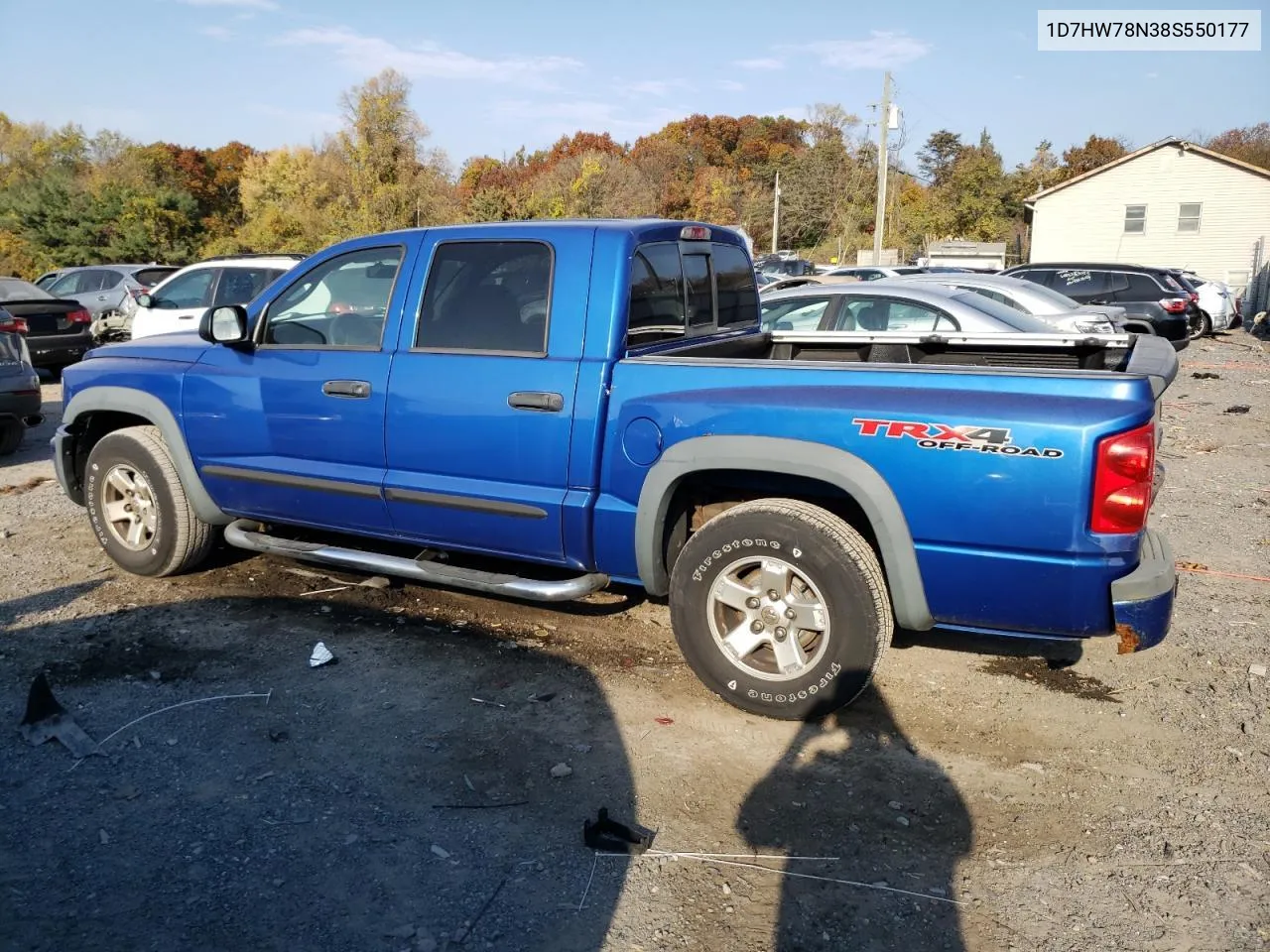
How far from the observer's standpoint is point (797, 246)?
6462 centimetres

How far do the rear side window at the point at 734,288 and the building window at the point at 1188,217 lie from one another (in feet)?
111

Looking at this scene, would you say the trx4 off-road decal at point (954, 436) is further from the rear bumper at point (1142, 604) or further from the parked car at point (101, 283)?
the parked car at point (101, 283)

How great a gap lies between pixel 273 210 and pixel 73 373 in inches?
1739

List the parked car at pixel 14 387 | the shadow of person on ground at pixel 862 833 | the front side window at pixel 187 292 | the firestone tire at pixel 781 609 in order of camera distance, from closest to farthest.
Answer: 1. the shadow of person on ground at pixel 862 833
2. the firestone tire at pixel 781 609
3. the parked car at pixel 14 387
4. the front side window at pixel 187 292

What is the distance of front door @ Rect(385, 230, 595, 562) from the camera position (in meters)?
4.34

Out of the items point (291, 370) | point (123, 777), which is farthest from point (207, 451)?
point (123, 777)

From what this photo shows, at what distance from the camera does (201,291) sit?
12.8 m

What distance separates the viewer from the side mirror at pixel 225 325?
5.10 metres

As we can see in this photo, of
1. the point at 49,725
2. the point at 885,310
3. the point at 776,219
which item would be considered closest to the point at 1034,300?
the point at 885,310

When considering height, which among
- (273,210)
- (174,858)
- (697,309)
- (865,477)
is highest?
(273,210)

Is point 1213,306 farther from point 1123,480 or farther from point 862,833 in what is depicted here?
point 862,833

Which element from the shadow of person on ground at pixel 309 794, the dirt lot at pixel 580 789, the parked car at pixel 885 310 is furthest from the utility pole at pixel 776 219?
the shadow of person on ground at pixel 309 794

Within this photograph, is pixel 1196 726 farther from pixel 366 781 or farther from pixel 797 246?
pixel 797 246

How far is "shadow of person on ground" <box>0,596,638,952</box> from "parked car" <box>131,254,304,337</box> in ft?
27.6
